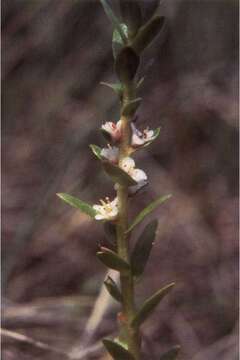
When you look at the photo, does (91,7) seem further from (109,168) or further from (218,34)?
(109,168)

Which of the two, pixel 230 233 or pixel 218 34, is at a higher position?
pixel 218 34

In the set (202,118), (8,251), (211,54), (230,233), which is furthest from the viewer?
(211,54)

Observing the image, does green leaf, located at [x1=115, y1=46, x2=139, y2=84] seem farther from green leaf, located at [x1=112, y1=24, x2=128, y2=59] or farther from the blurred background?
the blurred background

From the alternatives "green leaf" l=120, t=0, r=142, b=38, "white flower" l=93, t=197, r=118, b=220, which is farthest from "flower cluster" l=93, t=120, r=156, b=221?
"green leaf" l=120, t=0, r=142, b=38

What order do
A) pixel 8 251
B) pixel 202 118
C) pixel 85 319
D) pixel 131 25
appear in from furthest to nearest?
pixel 202 118, pixel 8 251, pixel 85 319, pixel 131 25

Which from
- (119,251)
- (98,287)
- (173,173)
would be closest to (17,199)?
(173,173)
